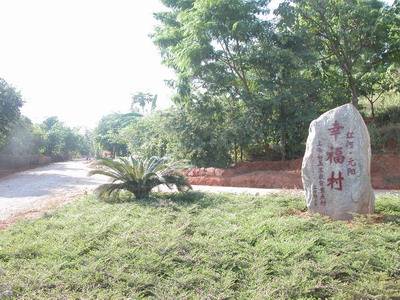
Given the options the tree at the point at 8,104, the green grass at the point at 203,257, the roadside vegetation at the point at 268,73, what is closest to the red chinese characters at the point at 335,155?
the green grass at the point at 203,257

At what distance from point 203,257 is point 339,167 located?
10.1 ft

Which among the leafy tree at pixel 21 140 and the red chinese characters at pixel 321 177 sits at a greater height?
the leafy tree at pixel 21 140

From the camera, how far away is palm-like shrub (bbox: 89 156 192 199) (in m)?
8.55

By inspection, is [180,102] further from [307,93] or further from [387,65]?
[387,65]

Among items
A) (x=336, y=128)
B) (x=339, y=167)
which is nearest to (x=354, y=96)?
(x=336, y=128)

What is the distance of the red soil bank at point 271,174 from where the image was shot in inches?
429

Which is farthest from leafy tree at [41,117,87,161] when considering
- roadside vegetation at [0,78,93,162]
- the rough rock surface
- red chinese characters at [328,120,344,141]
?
red chinese characters at [328,120,344,141]

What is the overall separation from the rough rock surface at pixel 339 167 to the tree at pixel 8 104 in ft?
52.7

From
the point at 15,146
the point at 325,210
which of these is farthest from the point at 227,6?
the point at 15,146

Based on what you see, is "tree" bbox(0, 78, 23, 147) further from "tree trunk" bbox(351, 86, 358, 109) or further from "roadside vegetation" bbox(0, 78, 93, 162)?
"tree trunk" bbox(351, 86, 358, 109)

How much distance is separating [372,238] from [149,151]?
12.2 m

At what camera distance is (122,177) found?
8.58 meters

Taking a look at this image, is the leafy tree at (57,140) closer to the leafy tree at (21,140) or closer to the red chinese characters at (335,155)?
the leafy tree at (21,140)

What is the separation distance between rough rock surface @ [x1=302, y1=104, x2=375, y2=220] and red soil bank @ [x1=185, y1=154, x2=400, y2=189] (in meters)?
3.98
